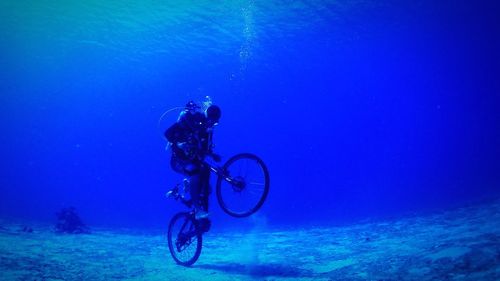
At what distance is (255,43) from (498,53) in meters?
45.0

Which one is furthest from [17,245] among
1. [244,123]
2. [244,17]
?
[244,123]

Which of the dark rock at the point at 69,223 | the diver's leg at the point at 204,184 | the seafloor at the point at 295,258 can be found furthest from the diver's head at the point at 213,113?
the dark rock at the point at 69,223

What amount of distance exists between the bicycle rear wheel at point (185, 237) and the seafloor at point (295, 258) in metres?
0.25

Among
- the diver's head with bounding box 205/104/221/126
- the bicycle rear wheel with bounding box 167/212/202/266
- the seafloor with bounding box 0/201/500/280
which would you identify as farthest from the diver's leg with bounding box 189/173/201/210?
the seafloor with bounding box 0/201/500/280

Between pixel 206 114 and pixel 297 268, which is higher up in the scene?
pixel 206 114

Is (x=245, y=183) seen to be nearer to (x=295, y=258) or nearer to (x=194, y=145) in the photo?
(x=194, y=145)

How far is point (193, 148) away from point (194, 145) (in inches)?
2.5

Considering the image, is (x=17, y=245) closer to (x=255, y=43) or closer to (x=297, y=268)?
(x=297, y=268)

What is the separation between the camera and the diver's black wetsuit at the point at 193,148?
634 cm

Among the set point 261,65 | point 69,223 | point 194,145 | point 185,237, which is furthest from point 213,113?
Answer: point 261,65

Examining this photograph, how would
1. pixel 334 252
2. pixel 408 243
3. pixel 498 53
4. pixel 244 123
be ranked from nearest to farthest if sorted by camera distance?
pixel 408 243
pixel 334 252
pixel 498 53
pixel 244 123

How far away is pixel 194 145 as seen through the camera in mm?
6398

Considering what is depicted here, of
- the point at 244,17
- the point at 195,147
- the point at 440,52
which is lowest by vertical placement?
the point at 195,147

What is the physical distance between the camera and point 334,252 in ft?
27.5
